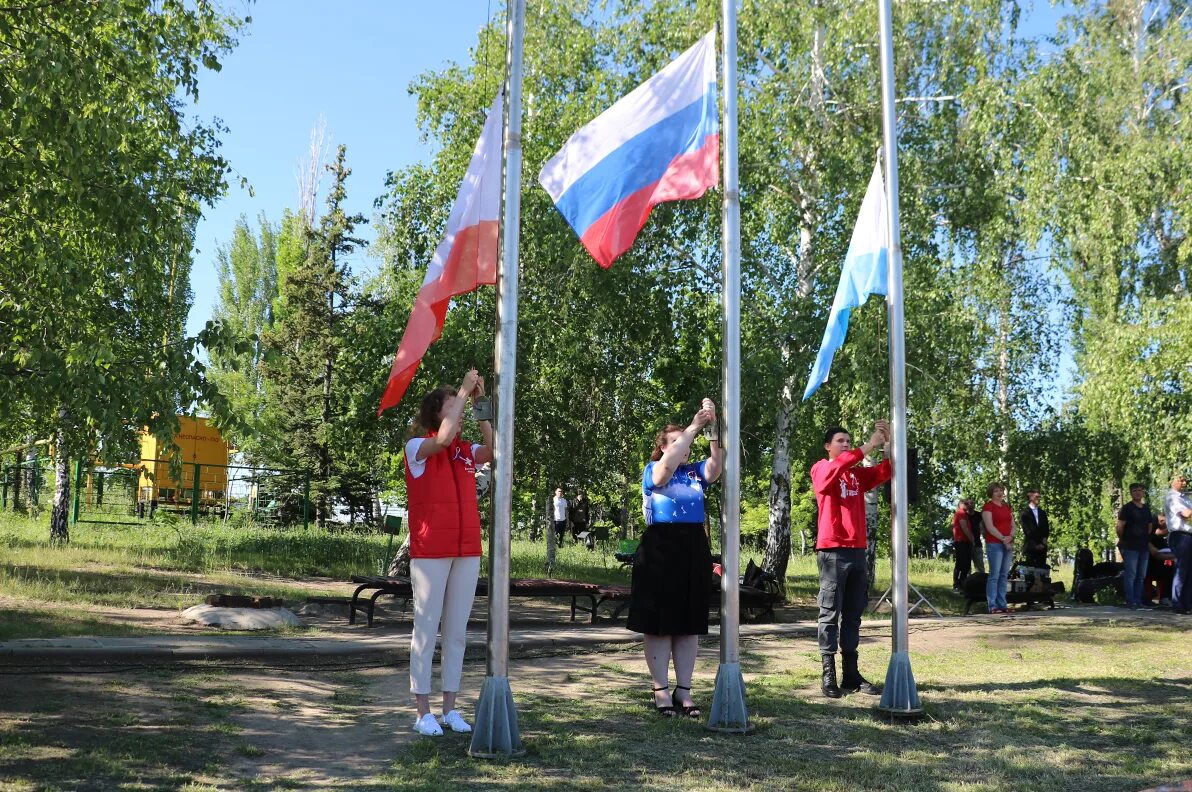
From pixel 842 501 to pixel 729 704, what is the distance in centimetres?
200

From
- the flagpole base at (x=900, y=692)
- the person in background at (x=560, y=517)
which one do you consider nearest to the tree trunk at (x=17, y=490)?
the person in background at (x=560, y=517)

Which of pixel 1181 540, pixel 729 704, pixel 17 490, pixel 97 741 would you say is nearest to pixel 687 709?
pixel 729 704

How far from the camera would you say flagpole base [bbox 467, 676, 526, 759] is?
5.93m

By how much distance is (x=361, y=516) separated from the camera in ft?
118

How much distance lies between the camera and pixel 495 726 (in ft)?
19.6

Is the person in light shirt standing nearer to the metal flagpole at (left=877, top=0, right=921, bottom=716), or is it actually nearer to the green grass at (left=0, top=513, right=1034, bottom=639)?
the green grass at (left=0, top=513, right=1034, bottom=639)

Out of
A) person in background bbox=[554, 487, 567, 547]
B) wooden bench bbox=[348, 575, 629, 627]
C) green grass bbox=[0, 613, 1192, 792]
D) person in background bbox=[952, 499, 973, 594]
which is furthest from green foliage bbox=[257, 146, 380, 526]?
green grass bbox=[0, 613, 1192, 792]

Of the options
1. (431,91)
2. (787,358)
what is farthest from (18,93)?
(431,91)

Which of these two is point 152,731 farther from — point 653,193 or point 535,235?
point 535,235

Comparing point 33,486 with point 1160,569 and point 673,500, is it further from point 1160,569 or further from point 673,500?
point 673,500

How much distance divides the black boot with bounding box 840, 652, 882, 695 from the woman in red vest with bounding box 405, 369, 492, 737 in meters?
3.11

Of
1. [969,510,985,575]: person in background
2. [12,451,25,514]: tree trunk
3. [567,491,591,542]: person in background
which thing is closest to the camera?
[969,510,985,575]: person in background

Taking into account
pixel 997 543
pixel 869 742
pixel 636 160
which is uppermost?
pixel 636 160

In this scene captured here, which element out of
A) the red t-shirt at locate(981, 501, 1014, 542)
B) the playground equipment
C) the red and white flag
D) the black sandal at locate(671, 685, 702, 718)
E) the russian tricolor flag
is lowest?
the black sandal at locate(671, 685, 702, 718)
